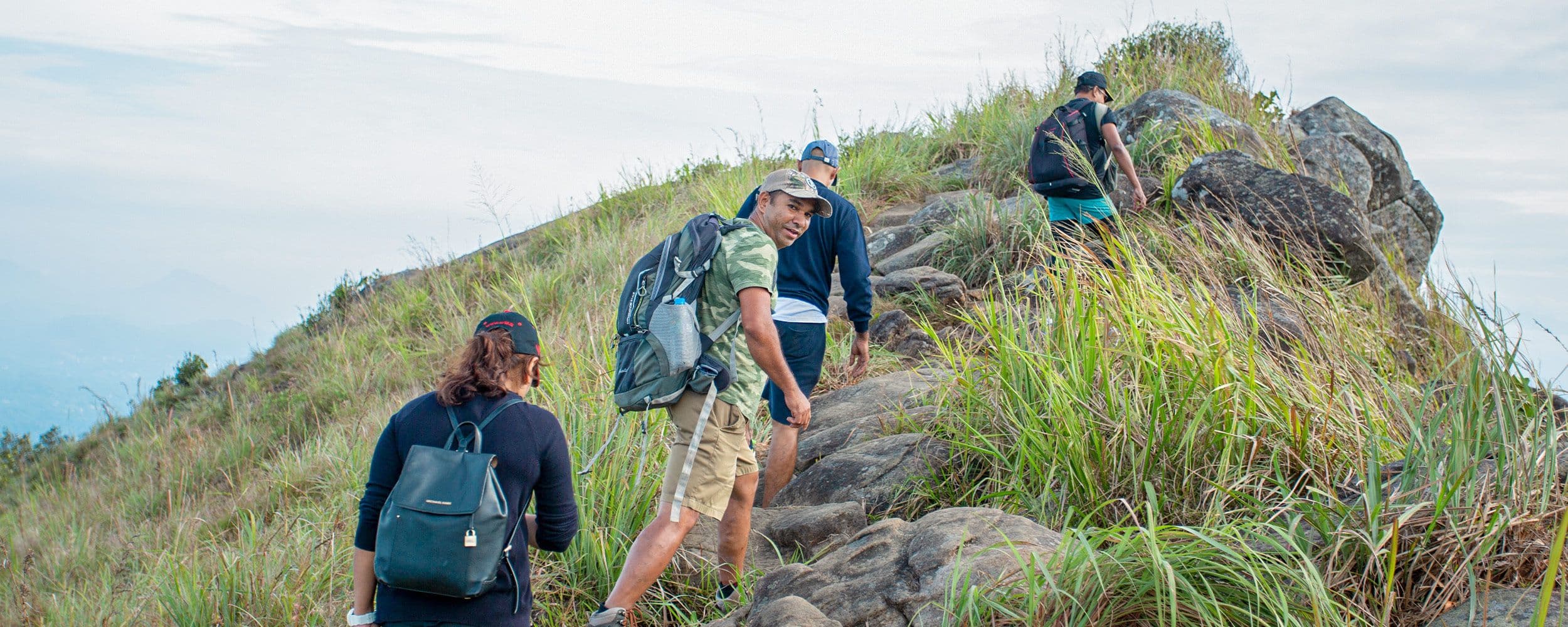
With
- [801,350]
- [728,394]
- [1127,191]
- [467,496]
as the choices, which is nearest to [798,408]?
[728,394]

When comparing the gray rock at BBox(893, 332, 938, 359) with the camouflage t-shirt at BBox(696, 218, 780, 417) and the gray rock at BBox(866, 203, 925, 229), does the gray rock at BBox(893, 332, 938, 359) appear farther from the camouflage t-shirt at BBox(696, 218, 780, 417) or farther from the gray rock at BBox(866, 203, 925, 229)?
the gray rock at BBox(866, 203, 925, 229)

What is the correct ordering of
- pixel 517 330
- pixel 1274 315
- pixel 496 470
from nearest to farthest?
1. pixel 496 470
2. pixel 517 330
3. pixel 1274 315

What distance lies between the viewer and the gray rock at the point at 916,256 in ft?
29.1

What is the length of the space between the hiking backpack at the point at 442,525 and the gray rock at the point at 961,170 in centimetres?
979

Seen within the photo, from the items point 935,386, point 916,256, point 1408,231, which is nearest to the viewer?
point 935,386

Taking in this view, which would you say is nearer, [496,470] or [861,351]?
[496,470]

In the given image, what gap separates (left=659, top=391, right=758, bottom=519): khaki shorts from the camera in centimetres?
359

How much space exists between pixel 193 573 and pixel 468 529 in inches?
104

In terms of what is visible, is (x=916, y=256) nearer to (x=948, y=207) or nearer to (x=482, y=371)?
(x=948, y=207)

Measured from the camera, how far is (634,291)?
3639 millimetres

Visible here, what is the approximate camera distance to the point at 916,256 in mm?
8984

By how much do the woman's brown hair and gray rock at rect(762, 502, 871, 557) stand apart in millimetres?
1655

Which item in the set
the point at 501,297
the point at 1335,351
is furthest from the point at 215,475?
the point at 1335,351

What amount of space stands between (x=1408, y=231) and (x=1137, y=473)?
7.97 metres
